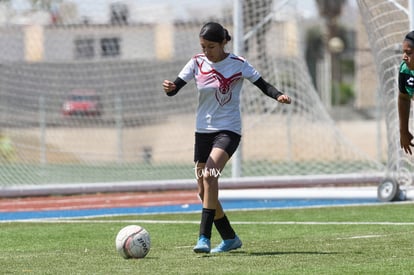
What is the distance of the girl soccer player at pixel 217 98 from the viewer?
1010 centimetres

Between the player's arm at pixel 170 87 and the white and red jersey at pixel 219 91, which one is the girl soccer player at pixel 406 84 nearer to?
the white and red jersey at pixel 219 91

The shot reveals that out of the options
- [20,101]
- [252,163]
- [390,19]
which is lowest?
[252,163]

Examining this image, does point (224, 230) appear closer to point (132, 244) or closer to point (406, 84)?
point (132, 244)

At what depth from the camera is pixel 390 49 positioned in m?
16.7

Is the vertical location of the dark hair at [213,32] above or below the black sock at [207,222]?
above

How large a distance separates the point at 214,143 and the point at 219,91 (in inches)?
19.1

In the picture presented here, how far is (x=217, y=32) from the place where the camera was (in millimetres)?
10062

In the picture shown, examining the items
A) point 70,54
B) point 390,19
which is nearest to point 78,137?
point 70,54

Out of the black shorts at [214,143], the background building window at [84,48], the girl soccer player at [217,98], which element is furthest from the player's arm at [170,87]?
the background building window at [84,48]

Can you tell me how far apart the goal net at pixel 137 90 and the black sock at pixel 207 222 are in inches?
413

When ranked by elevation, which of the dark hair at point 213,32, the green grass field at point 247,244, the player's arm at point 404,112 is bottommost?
the green grass field at point 247,244

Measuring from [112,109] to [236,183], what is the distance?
6391 millimetres

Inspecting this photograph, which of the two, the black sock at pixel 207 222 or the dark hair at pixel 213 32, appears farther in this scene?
the dark hair at pixel 213 32

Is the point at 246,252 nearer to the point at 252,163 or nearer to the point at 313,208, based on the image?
the point at 313,208
